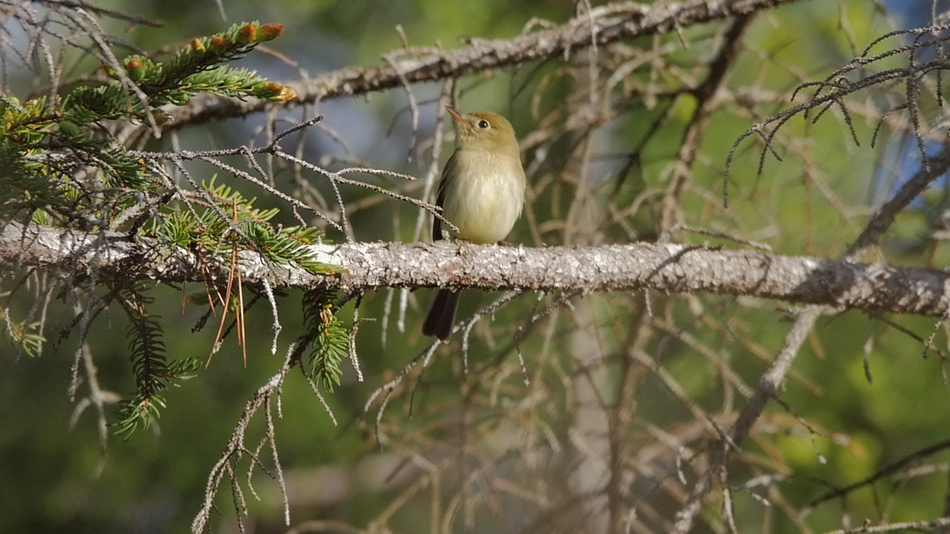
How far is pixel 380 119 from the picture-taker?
6602 mm

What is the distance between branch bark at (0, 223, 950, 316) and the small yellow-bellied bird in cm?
146

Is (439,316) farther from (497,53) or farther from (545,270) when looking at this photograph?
(545,270)

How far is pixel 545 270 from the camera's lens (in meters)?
2.91

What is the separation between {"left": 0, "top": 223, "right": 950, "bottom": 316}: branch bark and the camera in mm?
2141

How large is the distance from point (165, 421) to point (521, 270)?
10.00 feet

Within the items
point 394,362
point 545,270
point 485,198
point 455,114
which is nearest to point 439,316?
point 485,198

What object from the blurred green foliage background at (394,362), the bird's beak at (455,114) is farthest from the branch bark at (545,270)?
the bird's beak at (455,114)

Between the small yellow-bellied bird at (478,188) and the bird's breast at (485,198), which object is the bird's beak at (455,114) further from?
the bird's breast at (485,198)

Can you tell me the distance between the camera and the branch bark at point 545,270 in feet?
7.02

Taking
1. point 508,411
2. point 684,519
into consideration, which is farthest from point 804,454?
point 684,519

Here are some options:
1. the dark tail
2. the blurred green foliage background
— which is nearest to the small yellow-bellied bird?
the dark tail

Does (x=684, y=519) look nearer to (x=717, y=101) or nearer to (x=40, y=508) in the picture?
(x=717, y=101)

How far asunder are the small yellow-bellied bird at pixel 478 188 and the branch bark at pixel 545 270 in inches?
57.4

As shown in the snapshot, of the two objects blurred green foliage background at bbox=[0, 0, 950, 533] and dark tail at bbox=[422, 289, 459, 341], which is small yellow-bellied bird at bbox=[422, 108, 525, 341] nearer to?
dark tail at bbox=[422, 289, 459, 341]
